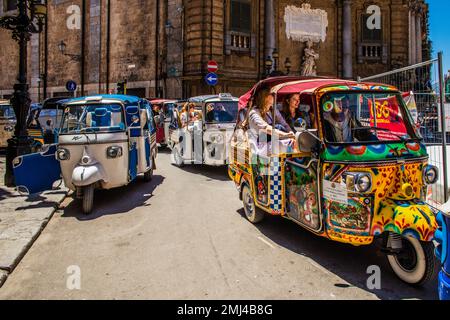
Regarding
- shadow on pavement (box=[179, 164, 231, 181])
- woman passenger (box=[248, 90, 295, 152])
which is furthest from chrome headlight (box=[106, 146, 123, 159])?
shadow on pavement (box=[179, 164, 231, 181])

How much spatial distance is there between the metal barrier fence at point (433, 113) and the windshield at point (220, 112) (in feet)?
16.4

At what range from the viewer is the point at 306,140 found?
4562 mm

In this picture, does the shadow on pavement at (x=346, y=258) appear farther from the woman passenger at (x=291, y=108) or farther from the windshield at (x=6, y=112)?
the windshield at (x=6, y=112)

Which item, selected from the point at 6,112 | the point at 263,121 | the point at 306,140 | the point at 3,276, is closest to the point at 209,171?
the point at 263,121

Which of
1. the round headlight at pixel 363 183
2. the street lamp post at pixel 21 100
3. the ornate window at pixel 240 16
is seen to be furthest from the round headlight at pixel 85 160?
the ornate window at pixel 240 16

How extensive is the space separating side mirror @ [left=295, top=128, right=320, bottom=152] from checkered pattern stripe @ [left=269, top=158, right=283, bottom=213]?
79 cm

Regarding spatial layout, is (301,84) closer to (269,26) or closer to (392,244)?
(392,244)

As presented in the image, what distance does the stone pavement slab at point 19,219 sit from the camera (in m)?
5.02

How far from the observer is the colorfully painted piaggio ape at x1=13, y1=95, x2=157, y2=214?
23.3 ft

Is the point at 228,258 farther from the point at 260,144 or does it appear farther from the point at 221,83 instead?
the point at 221,83

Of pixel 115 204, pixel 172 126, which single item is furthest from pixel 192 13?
pixel 115 204
